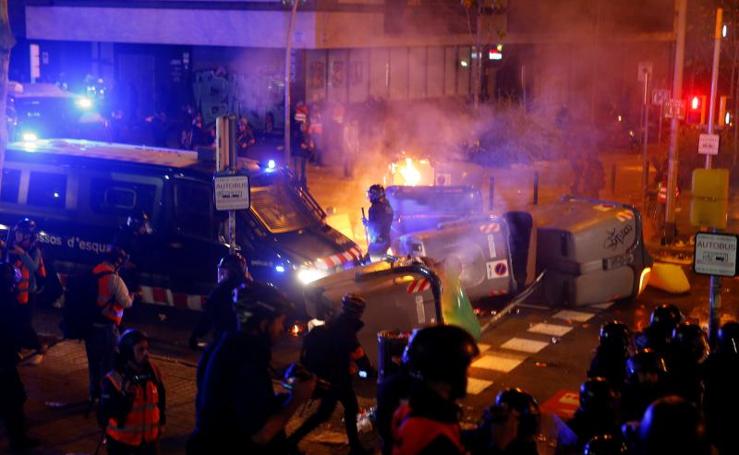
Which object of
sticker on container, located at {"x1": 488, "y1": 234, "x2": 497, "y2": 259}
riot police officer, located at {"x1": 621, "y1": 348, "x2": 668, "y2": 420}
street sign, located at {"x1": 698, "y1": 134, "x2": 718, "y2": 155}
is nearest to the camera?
riot police officer, located at {"x1": 621, "y1": 348, "x2": 668, "y2": 420}

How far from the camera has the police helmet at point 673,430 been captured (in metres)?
3.60

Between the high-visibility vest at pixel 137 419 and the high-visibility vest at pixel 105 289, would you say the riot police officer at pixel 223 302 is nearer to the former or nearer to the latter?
the high-visibility vest at pixel 105 289

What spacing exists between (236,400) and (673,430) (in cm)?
203

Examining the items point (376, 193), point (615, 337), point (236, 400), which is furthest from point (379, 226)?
point (236, 400)

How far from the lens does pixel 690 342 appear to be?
6988mm

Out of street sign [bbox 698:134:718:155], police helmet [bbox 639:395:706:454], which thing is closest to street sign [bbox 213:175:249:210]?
police helmet [bbox 639:395:706:454]

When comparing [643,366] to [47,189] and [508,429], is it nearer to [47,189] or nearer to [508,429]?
[508,429]

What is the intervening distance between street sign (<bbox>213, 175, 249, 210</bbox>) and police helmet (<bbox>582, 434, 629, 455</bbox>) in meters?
6.18

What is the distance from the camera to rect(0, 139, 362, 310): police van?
12.4 metres

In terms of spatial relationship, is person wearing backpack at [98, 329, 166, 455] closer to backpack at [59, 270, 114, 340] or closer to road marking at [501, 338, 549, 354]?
backpack at [59, 270, 114, 340]

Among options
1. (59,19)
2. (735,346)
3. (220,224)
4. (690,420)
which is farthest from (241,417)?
(59,19)

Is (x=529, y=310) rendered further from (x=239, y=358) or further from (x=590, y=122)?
(x=590, y=122)

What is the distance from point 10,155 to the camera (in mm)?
13898

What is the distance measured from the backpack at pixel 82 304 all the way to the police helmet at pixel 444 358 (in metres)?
5.46
